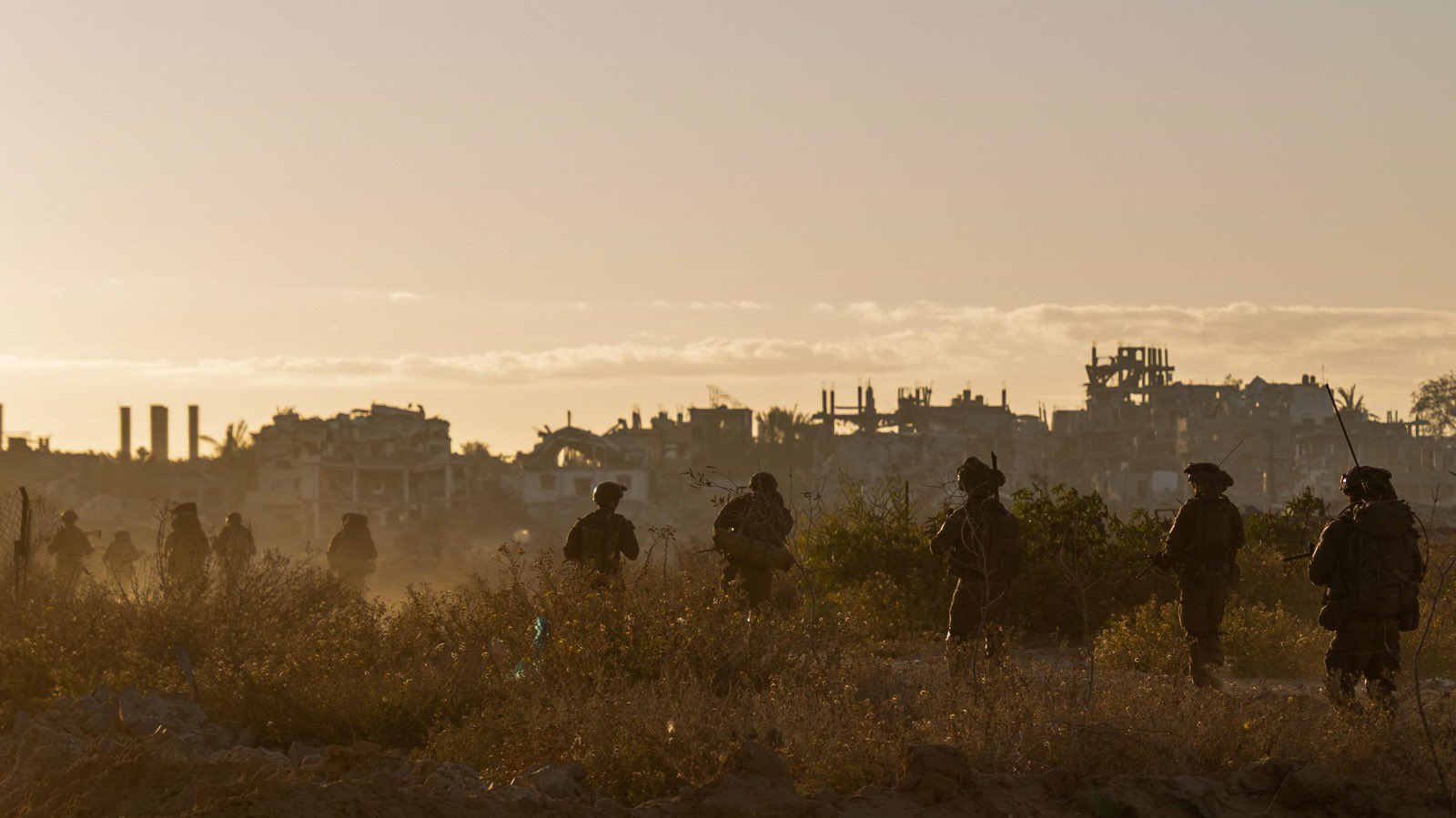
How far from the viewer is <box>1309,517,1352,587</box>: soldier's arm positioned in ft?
34.2

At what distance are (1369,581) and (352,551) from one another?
14843 mm

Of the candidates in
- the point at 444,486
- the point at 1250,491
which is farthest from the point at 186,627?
the point at 1250,491

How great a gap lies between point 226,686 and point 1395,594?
885cm

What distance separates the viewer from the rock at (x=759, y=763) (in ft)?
26.9

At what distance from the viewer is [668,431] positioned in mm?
78938

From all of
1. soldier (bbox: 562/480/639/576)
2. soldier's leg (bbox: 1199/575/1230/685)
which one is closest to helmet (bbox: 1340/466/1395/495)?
soldier's leg (bbox: 1199/575/1230/685)

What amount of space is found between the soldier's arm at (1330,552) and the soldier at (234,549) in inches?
380

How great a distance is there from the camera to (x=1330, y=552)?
413 inches

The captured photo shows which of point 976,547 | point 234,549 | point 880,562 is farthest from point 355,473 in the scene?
point 976,547

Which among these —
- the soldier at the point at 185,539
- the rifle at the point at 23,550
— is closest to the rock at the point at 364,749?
the soldier at the point at 185,539

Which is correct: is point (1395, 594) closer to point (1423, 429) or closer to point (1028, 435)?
point (1028, 435)

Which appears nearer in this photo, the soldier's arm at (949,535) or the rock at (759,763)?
the rock at (759,763)

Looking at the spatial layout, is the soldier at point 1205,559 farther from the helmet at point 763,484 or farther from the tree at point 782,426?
the tree at point 782,426

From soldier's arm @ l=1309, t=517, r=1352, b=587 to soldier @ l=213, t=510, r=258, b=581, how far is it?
9642 mm
